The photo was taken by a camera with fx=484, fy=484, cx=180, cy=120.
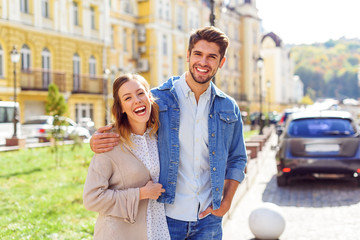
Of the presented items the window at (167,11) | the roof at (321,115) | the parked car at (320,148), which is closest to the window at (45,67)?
the window at (167,11)

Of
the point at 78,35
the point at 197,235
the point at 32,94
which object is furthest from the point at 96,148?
the point at 78,35

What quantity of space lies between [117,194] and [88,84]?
30810 mm

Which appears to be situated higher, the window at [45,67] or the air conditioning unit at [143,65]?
the air conditioning unit at [143,65]

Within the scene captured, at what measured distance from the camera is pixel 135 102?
9.01 feet

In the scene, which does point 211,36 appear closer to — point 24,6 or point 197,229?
point 197,229

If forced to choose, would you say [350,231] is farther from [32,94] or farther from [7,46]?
[32,94]

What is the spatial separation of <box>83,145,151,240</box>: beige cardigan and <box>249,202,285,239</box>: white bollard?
3391mm

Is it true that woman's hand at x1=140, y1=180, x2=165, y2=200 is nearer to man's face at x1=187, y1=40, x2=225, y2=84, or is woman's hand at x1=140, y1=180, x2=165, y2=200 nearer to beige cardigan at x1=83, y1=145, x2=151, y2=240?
beige cardigan at x1=83, y1=145, x2=151, y2=240

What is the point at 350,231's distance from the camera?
20.3 feet

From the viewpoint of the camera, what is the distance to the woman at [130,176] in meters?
2.63

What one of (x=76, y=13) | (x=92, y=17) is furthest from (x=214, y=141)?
(x=92, y=17)

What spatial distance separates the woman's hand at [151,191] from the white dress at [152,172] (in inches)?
4.3

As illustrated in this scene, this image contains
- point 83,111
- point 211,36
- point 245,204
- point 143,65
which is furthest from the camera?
point 143,65

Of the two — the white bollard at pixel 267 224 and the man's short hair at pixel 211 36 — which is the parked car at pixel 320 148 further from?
the man's short hair at pixel 211 36
